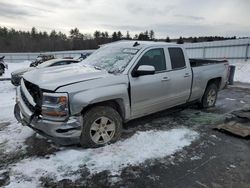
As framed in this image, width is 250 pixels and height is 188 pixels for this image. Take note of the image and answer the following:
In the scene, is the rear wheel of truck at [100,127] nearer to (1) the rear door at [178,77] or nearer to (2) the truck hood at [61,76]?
(2) the truck hood at [61,76]

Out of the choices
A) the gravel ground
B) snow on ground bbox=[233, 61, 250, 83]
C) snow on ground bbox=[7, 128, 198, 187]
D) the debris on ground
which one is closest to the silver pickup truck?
snow on ground bbox=[7, 128, 198, 187]

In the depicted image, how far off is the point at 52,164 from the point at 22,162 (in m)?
0.51

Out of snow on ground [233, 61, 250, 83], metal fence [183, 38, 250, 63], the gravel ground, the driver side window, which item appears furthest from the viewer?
metal fence [183, 38, 250, 63]

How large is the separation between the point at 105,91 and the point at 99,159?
3.73 feet

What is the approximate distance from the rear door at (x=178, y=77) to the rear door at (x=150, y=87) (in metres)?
0.21

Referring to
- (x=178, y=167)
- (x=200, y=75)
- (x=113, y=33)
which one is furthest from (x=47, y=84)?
(x=113, y=33)

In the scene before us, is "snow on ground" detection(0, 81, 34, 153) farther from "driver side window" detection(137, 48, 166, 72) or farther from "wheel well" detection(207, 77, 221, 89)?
"wheel well" detection(207, 77, 221, 89)

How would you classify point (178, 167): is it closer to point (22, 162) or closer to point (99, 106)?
point (99, 106)

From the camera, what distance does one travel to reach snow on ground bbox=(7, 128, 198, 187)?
11.7 ft

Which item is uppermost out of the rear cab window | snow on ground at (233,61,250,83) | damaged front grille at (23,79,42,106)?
the rear cab window

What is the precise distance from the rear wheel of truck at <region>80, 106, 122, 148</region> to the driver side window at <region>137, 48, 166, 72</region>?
1.28 m

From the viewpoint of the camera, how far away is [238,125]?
569 centimetres

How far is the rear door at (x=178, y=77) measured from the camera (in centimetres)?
560

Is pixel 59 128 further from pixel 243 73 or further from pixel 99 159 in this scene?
pixel 243 73
